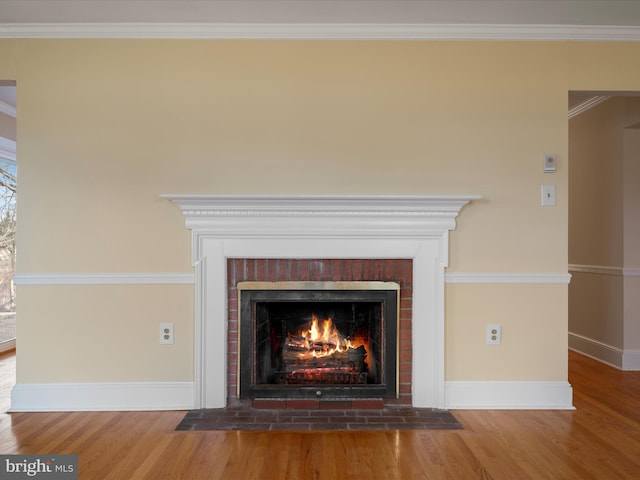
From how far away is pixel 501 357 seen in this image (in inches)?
115

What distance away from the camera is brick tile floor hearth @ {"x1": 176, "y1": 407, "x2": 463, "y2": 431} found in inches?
102

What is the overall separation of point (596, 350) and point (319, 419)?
9.31ft

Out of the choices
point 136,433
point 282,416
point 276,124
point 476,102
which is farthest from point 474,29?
point 136,433

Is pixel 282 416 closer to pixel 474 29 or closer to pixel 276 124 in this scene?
pixel 276 124

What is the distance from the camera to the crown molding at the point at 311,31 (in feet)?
9.28

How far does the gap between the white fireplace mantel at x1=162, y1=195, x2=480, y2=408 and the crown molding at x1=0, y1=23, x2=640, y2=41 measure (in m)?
1.07

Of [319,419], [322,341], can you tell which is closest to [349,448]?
[319,419]

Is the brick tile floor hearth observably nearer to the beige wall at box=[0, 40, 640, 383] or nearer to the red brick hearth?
the red brick hearth

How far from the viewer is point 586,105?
4.12 meters

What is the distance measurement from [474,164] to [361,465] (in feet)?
6.06

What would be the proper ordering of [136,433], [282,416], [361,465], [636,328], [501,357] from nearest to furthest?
1. [361,465]
2. [136,433]
3. [282,416]
4. [501,357]
5. [636,328]

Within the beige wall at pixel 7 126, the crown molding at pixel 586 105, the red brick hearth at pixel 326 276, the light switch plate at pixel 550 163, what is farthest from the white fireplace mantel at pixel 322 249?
the beige wall at pixel 7 126

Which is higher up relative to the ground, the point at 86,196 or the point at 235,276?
the point at 86,196

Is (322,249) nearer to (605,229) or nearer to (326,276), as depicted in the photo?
(326,276)
